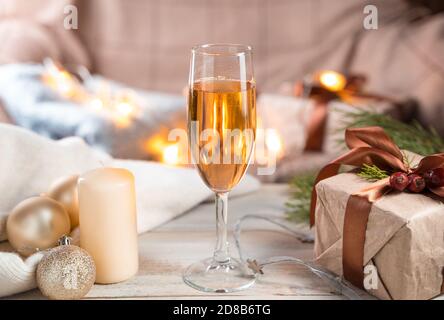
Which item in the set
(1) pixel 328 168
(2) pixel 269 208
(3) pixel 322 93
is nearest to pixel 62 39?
(3) pixel 322 93

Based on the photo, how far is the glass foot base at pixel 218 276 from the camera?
778 mm

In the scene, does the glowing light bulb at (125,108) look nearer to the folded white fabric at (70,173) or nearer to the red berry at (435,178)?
the folded white fabric at (70,173)

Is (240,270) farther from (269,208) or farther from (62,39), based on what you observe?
(62,39)

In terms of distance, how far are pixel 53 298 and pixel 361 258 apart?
14.9 inches

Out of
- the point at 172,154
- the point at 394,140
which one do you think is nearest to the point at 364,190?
the point at 394,140

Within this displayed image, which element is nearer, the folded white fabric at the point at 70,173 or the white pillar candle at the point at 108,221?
the white pillar candle at the point at 108,221

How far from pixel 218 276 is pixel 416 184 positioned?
0.28 m

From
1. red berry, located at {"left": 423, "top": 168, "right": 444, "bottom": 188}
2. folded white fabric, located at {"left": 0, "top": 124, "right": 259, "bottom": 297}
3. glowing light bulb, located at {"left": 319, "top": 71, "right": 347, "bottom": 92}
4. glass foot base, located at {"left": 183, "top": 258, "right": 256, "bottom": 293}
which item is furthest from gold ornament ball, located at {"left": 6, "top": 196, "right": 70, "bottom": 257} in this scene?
glowing light bulb, located at {"left": 319, "top": 71, "right": 347, "bottom": 92}

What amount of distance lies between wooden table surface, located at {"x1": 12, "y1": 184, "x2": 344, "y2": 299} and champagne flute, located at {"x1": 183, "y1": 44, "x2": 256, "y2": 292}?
29mm

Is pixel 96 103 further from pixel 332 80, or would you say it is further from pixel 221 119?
pixel 221 119

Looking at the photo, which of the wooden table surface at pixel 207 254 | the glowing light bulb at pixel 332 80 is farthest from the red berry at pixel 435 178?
the glowing light bulb at pixel 332 80

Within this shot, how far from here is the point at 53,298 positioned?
0.73 metres

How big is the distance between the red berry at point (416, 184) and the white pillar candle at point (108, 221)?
353 millimetres

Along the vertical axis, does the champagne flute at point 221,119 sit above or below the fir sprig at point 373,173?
above
